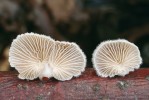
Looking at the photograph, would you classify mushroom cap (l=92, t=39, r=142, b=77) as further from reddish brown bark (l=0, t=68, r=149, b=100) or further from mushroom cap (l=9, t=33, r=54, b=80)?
mushroom cap (l=9, t=33, r=54, b=80)

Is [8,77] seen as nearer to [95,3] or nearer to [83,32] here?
[83,32]

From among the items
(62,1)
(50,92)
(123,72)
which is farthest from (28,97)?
(62,1)

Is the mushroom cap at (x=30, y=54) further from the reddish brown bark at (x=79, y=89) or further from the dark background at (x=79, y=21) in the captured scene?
the dark background at (x=79, y=21)

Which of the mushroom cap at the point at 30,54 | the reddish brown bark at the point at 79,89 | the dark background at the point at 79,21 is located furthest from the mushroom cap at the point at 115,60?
the dark background at the point at 79,21

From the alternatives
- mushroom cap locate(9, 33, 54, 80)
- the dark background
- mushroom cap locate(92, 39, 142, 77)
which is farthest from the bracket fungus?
the dark background

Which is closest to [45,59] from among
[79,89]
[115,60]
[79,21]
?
[79,89]

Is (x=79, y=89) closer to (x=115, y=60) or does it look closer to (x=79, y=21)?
(x=115, y=60)
